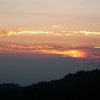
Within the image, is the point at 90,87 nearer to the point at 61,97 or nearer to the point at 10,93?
the point at 61,97

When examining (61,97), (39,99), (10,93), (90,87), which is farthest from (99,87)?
(10,93)

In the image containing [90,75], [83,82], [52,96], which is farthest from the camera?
[90,75]

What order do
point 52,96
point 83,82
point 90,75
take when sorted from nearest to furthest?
point 52,96, point 83,82, point 90,75

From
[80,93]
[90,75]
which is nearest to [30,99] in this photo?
[80,93]

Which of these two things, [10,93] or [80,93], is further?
[10,93]

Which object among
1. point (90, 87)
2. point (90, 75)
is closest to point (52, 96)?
point (90, 87)

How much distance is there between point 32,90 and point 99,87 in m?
20.5

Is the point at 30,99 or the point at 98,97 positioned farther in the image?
the point at 30,99

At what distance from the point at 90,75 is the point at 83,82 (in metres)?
8.97

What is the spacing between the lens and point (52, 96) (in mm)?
92125

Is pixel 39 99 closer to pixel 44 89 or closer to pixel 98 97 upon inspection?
pixel 44 89

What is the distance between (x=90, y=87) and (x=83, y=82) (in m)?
5.77

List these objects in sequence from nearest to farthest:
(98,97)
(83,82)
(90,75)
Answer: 1. (98,97)
2. (83,82)
3. (90,75)

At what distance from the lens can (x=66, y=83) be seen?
340 ft
